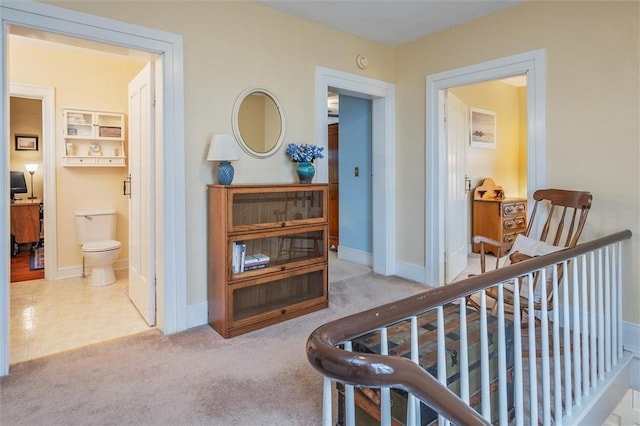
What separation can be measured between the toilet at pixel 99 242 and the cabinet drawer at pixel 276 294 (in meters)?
1.89

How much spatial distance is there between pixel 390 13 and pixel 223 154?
1920mm

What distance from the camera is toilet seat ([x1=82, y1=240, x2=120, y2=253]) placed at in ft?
12.1

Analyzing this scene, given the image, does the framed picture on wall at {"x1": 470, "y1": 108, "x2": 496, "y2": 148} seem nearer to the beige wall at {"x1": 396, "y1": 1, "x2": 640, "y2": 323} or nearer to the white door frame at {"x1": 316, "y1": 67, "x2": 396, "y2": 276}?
the white door frame at {"x1": 316, "y1": 67, "x2": 396, "y2": 276}

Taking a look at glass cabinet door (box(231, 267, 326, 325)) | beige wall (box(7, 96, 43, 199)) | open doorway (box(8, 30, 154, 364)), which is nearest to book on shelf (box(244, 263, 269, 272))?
glass cabinet door (box(231, 267, 326, 325))

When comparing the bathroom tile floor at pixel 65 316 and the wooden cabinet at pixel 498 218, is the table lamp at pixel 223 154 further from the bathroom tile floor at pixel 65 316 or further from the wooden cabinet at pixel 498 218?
the wooden cabinet at pixel 498 218

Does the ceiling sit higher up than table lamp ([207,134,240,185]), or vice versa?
the ceiling

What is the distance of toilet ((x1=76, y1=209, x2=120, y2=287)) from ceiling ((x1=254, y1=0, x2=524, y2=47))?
281 centimetres

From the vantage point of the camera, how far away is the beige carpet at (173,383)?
5.69 ft

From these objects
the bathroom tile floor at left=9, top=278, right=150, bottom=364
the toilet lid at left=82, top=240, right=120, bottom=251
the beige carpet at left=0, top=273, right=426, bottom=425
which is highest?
the toilet lid at left=82, top=240, right=120, bottom=251

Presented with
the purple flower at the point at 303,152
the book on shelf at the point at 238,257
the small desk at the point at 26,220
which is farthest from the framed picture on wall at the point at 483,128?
the small desk at the point at 26,220

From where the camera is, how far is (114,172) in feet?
14.5

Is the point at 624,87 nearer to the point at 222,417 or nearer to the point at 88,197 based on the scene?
the point at 222,417

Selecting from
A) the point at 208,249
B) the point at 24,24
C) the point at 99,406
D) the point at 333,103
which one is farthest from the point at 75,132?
the point at 333,103

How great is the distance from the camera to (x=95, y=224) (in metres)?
4.15
